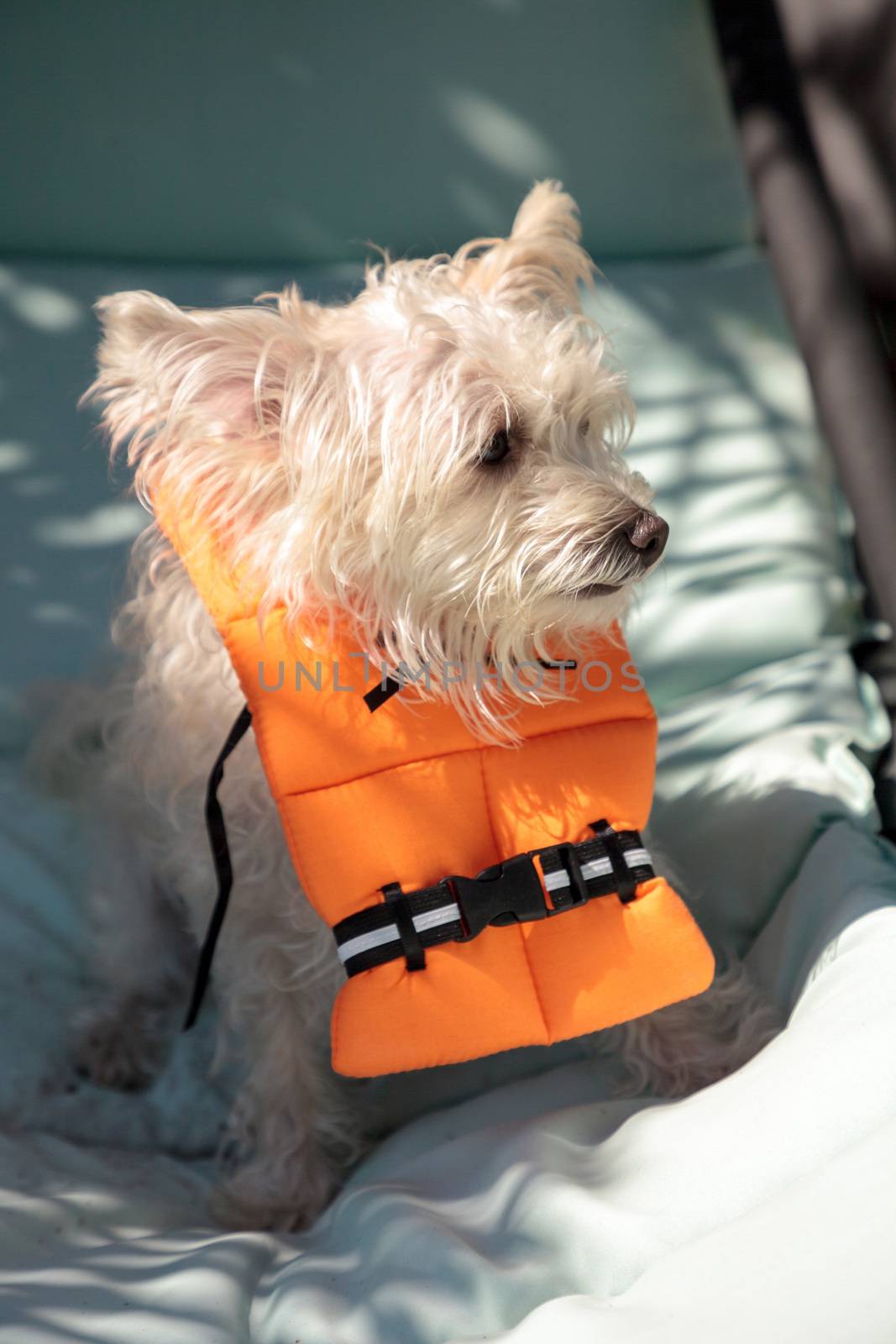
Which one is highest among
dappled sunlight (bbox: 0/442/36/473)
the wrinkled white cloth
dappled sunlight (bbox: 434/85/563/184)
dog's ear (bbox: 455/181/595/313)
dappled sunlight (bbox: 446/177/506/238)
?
dappled sunlight (bbox: 434/85/563/184)

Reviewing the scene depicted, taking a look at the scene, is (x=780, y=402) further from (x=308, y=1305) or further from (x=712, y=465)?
(x=308, y=1305)

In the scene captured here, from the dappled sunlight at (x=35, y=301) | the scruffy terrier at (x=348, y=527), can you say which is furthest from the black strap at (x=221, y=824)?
the dappled sunlight at (x=35, y=301)

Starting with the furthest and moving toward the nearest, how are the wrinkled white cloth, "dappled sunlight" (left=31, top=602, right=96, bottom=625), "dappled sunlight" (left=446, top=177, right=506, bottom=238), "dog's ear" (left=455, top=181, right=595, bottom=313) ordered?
"dappled sunlight" (left=446, top=177, right=506, bottom=238) → "dappled sunlight" (left=31, top=602, right=96, bottom=625) → "dog's ear" (left=455, top=181, right=595, bottom=313) → the wrinkled white cloth

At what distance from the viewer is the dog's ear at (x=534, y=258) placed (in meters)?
1.39

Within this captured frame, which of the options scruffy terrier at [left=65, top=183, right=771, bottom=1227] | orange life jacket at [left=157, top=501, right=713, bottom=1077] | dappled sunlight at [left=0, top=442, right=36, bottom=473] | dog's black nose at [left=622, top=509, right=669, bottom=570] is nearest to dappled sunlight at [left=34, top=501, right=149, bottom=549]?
dappled sunlight at [left=0, top=442, right=36, bottom=473]

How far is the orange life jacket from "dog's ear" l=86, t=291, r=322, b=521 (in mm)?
102

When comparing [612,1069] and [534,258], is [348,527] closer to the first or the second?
[534,258]

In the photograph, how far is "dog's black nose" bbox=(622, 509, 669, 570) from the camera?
48.1 inches

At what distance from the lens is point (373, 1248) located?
1.17 m

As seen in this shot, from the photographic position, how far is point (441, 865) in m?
1.32

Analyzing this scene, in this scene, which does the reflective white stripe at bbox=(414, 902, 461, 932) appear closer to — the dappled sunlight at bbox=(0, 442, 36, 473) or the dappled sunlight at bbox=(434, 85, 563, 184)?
the dappled sunlight at bbox=(0, 442, 36, 473)

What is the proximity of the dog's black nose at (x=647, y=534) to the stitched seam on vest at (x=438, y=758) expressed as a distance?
0.81ft

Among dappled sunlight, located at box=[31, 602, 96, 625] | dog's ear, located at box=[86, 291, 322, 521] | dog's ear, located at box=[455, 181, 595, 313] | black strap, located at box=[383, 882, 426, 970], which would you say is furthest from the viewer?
dappled sunlight, located at box=[31, 602, 96, 625]

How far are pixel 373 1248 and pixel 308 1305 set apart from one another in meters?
0.10
